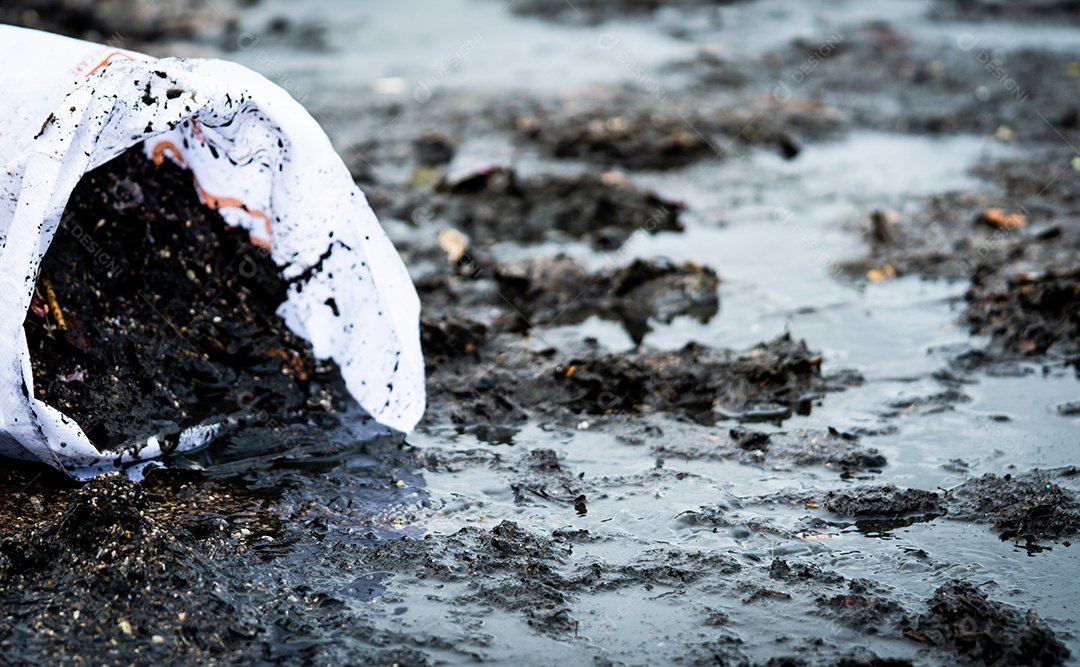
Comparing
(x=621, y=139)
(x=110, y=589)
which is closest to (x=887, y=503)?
(x=110, y=589)

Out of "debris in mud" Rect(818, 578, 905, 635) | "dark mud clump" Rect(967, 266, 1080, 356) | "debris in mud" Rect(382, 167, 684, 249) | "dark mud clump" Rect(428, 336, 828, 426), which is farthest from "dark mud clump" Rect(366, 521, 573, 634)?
"debris in mud" Rect(382, 167, 684, 249)

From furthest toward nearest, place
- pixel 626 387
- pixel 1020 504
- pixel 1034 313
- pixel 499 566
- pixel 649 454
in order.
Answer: pixel 1034 313 → pixel 626 387 → pixel 649 454 → pixel 1020 504 → pixel 499 566

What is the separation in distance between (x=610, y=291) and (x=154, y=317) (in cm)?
200

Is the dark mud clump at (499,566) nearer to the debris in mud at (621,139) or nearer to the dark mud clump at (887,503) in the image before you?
the dark mud clump at (887,503)

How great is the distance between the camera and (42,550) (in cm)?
254

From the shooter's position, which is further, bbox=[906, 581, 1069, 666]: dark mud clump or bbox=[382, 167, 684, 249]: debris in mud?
bbox=[382, 167, 684, 249]: debris in mud

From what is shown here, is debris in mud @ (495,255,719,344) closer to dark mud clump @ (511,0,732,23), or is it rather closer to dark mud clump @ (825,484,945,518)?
dark mud clump @ (825,484,945,518)

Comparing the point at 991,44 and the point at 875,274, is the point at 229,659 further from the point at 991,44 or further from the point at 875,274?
the point at 991,44

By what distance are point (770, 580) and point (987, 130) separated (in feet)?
15.7

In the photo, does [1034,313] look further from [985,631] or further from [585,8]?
[585,8]

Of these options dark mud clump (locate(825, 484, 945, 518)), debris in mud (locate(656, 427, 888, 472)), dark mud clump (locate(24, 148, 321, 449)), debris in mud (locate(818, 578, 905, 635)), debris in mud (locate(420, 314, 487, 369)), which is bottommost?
debris in mud (locate(656, 427, 888, 472))

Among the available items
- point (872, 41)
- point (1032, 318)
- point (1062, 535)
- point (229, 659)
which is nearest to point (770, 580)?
point (1062, 535)

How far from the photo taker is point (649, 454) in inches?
134

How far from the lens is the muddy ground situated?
8.23 feet
